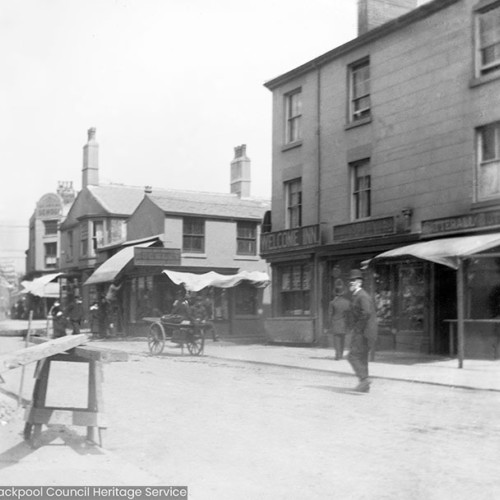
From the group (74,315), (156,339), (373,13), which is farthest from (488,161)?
(74,315)

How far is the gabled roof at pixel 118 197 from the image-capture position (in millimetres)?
41344

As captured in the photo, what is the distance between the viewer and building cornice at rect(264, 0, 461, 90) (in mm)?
17891

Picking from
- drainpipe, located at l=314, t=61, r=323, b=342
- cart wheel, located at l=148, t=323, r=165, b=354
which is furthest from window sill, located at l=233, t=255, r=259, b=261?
cart wheel, located at l=148, t=323, r=165, b=354

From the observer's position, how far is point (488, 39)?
54.9ft

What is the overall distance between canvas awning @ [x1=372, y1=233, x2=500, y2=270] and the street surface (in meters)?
3.25

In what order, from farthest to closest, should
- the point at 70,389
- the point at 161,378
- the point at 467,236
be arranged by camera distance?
the point at 467,236 → the point at 161,378 → the point at 70,389

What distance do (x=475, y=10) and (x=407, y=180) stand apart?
4.32 meters

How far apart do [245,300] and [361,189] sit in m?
11.8

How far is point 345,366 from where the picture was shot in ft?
50.4

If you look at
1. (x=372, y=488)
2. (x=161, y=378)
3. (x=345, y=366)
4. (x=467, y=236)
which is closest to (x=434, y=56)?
(x=467, y=236)

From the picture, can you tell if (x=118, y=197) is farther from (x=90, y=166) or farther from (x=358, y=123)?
(x=358, y=123)

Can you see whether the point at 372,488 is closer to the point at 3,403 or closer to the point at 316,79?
the point at 3,403

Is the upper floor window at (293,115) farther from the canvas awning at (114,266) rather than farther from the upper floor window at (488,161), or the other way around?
the canvas awning at (114,266)

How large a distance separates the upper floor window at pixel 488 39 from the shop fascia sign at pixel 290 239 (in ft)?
23.1
